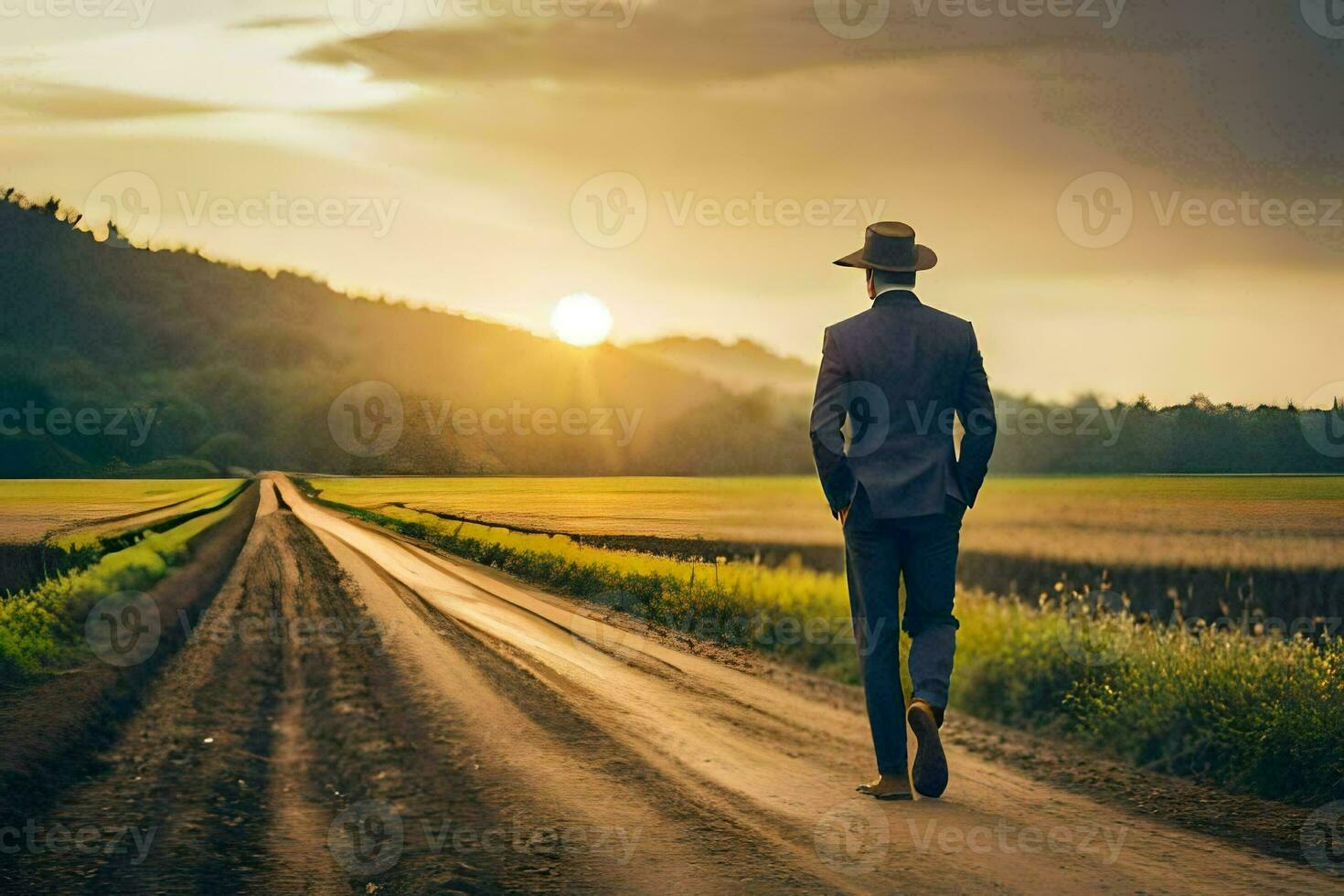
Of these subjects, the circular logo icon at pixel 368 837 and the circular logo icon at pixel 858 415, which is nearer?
the circular logo icon at pixel 368 837

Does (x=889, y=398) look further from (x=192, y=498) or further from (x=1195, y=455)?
(x=192, y=498)

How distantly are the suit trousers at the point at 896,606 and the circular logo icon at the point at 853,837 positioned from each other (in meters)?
0.45

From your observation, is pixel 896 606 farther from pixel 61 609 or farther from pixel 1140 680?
pixel 61 609

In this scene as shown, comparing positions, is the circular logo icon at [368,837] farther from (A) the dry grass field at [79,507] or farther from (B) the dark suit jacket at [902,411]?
(A) the dry grass field at [79,507]

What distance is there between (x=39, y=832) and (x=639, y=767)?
3.36 metres

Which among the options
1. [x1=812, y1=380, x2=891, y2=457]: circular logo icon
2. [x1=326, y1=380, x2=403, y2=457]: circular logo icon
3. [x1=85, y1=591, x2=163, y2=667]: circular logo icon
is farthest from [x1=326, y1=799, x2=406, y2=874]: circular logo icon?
[x1=326, y1=380, x2=403, y2=457]: circular logo icon

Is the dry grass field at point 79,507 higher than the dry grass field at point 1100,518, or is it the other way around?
the dry grass field at point 1100,518

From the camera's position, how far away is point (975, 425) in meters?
6.38

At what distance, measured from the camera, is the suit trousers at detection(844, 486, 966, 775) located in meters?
6.27

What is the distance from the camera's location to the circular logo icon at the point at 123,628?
13.3m

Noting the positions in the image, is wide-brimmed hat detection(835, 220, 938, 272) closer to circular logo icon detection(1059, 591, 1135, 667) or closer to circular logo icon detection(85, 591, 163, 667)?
circular logo icon detection(1059, 591, 1135, 667)

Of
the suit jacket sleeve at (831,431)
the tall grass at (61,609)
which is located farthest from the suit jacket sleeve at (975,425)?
the tall grass at (61,609)

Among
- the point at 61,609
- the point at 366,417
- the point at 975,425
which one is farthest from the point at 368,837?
the point at 366,417

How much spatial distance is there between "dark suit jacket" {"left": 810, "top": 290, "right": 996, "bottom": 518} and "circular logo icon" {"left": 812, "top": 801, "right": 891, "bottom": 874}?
165 centimetres
